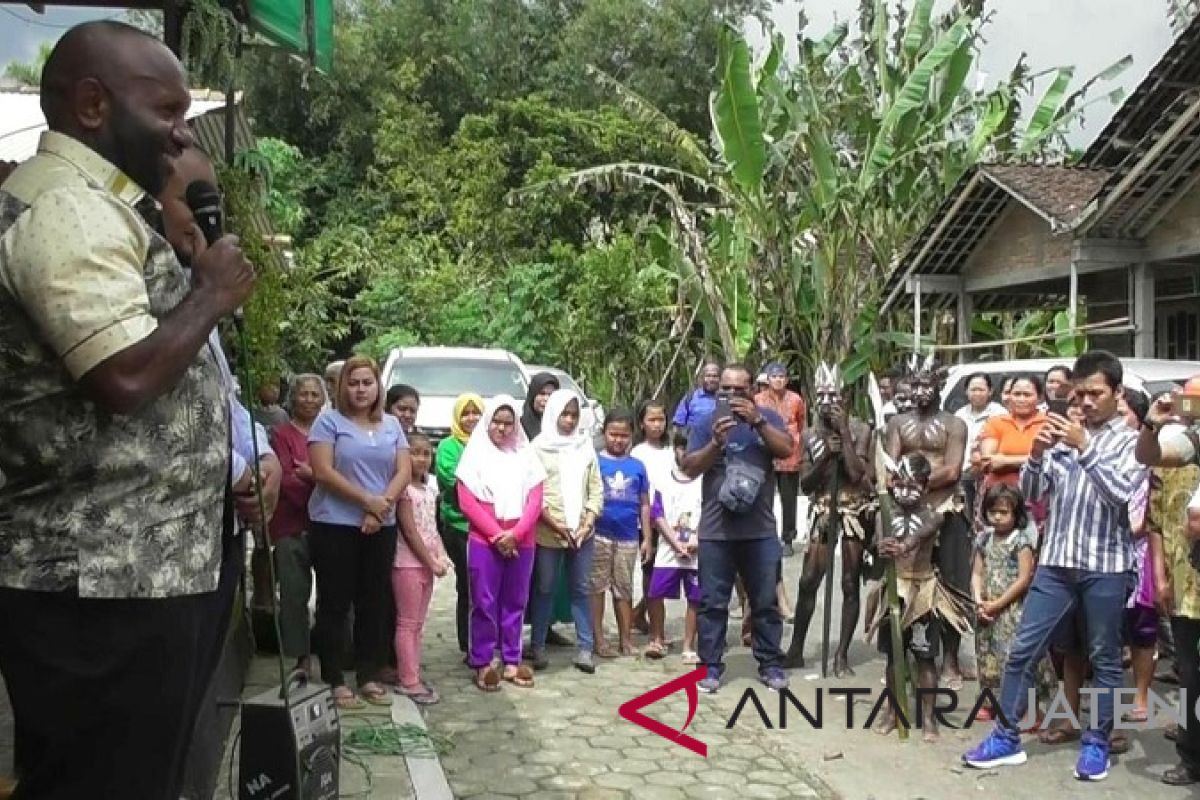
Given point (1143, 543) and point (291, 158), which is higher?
point (291, 158)

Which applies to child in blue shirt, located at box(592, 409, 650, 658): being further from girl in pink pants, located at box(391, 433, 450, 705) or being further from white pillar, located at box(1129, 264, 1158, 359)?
white pillar, located at box(1129, 264, 1158, 359)

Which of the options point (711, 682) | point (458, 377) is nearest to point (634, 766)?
point (711, 682)

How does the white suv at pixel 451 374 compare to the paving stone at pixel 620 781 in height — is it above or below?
above

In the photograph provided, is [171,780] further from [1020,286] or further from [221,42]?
[1020,286]

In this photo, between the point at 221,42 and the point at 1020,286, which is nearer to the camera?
the point at 221,42

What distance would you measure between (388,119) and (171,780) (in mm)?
27802

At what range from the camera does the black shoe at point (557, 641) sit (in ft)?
26.7

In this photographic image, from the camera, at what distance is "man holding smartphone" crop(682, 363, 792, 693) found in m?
6.91

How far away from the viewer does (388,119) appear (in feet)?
93.0

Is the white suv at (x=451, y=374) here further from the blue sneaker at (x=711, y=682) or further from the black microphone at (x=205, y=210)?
the black microphone at (x=205, y=210)

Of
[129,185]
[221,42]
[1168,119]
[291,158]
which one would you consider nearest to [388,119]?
[291,158]

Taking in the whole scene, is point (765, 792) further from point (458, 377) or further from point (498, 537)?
point (458, 377)

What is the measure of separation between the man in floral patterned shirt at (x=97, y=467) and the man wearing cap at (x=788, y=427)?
8509mm

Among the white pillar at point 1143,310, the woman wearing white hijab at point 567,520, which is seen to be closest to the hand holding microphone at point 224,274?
the woman wearing white hijab at point 567,520
